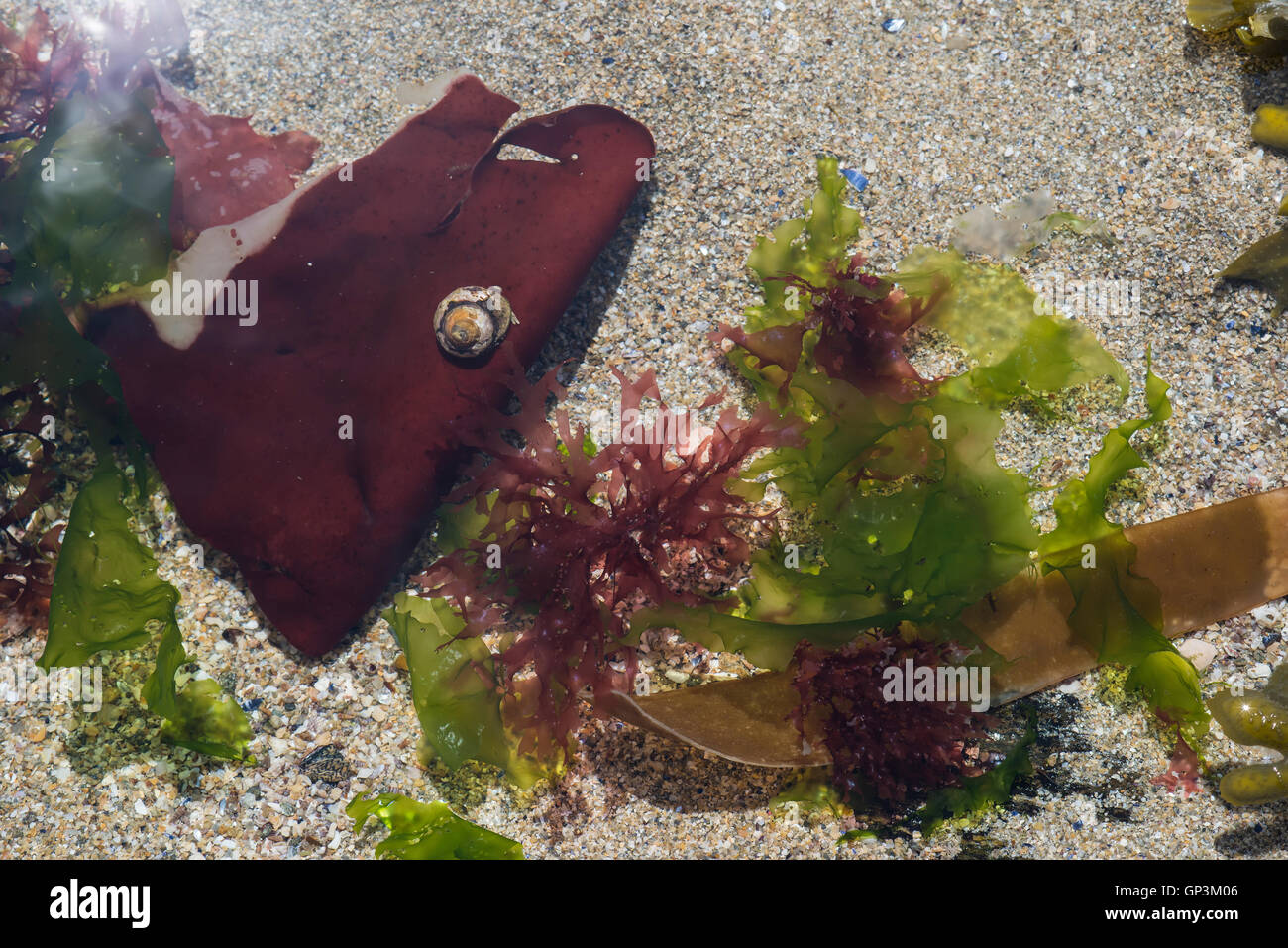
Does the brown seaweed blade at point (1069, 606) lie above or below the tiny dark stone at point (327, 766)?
above

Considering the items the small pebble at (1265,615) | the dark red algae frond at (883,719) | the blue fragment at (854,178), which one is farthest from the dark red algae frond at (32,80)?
the small pebble at (1265,615)

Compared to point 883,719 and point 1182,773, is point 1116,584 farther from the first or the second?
point 883,719

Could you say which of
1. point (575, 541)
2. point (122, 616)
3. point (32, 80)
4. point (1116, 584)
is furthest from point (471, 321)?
point (1116, 584)

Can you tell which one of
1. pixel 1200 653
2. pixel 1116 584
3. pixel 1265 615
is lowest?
pixel 1200 653

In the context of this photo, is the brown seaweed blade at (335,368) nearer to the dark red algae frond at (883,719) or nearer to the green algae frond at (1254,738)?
the dark red algae frond at (883,719)

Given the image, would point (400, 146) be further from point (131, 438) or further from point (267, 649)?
point (267, 649)

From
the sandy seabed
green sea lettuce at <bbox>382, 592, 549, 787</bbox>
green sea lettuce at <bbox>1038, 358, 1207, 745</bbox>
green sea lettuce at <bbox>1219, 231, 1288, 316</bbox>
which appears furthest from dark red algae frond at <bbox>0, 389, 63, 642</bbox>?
green sea lettuce at <bbox>1219, 231, 1288, 316</bbox>
